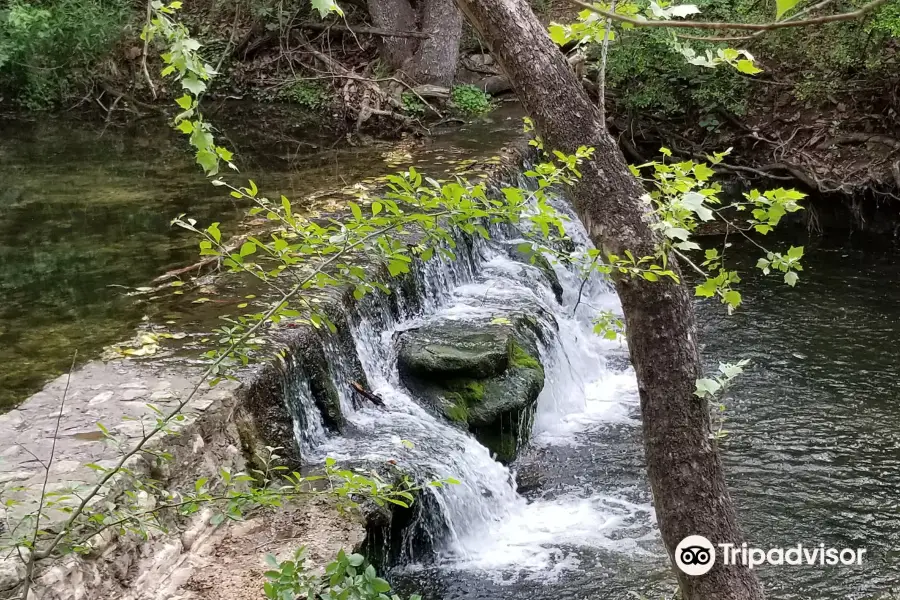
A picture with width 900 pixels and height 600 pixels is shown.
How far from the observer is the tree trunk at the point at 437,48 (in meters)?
12.2

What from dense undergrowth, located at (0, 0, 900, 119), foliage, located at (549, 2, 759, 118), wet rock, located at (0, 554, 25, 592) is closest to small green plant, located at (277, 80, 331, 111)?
dense undergrowth, located at (0, 0, 900, 119)

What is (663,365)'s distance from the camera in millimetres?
2471

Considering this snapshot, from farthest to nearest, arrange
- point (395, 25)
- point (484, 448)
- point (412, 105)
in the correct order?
1. point (395, 25)
2. point (412, 105)
3. point (484, 448)

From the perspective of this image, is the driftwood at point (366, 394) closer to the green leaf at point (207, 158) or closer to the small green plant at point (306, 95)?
the green leaf at point (207, 158)

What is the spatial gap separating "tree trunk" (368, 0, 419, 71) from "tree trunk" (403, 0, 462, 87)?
26cm

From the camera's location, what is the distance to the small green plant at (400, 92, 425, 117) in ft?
37.8

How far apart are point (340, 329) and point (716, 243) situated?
6071 mm

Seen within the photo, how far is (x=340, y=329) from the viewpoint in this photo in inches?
208

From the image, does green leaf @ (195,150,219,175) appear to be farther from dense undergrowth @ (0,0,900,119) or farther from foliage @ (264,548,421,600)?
dense undergrowth @ (0,0,900,119)

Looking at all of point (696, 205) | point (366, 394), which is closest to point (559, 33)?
point (696, 205)

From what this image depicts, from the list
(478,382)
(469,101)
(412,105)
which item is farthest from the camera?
(469,101)

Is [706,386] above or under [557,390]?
above

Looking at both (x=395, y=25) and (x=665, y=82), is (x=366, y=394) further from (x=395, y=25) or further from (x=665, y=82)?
(x=395, y=25)

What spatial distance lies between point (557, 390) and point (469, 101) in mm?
6930
